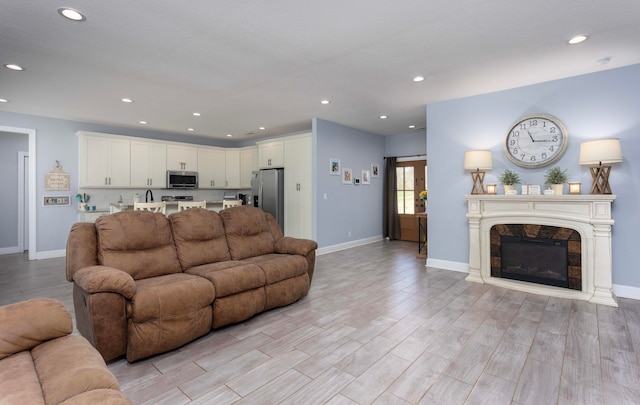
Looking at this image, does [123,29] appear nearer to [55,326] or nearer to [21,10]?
[21,10]

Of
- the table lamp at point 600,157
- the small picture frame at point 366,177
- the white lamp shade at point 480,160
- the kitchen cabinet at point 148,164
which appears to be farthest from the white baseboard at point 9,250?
the table lamp at point 600,157

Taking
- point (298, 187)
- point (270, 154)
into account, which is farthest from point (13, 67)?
point (298, 187)

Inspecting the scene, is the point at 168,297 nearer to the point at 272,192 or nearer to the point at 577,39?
the point at 577,39

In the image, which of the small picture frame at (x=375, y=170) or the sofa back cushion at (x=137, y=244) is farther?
the small picture frame at (x=375, y=170)

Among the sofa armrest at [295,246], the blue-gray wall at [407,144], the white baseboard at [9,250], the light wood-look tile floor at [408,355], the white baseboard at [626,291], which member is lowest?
the light wood-look tile floor at [408,355]

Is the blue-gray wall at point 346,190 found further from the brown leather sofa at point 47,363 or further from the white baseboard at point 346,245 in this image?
the brown leather sofa at point 47,363

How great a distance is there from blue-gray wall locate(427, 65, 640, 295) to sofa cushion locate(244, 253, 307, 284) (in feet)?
8.33

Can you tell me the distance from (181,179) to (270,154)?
7.02 feet

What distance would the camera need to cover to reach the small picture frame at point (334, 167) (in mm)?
6047

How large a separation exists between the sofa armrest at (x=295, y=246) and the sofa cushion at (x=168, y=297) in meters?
1.16

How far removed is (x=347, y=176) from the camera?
6.49 m

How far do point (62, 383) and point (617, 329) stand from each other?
384cm

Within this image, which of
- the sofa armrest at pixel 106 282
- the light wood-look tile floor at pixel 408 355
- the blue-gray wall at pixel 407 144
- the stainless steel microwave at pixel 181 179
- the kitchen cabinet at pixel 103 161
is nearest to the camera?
the light wood-look tile floor at pixel 408 355

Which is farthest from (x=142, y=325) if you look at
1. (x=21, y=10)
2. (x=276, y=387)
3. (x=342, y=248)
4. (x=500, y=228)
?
(x=342, y=248)
